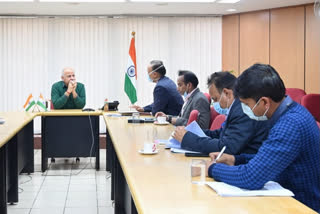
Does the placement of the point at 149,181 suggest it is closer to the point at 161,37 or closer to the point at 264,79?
the point at 264,79

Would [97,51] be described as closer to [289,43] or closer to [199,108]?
[289,43]

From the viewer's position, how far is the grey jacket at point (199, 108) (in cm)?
475

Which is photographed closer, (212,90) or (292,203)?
(292,203)

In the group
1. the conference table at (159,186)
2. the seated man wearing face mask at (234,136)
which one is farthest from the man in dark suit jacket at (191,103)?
the seated man wearing face mask at (234,136)

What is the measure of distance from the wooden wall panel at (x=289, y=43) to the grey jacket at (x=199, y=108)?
4542 millimetres

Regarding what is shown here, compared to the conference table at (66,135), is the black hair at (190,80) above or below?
above

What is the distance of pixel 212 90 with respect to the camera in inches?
133

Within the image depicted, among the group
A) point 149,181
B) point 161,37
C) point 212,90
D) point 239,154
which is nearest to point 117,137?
point 212,90

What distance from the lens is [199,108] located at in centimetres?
481

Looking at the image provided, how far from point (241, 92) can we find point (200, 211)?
667 mm

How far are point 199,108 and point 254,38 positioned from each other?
5248 mm

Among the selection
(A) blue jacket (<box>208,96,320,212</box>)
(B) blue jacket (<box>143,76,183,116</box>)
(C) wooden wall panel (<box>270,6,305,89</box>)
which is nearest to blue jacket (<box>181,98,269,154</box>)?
(A) blue jacket (<box>208,96,320,212</box>)

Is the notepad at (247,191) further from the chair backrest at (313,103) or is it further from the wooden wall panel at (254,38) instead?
the wooden wall panel at (254,38)

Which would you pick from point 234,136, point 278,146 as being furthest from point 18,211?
point 278,146
